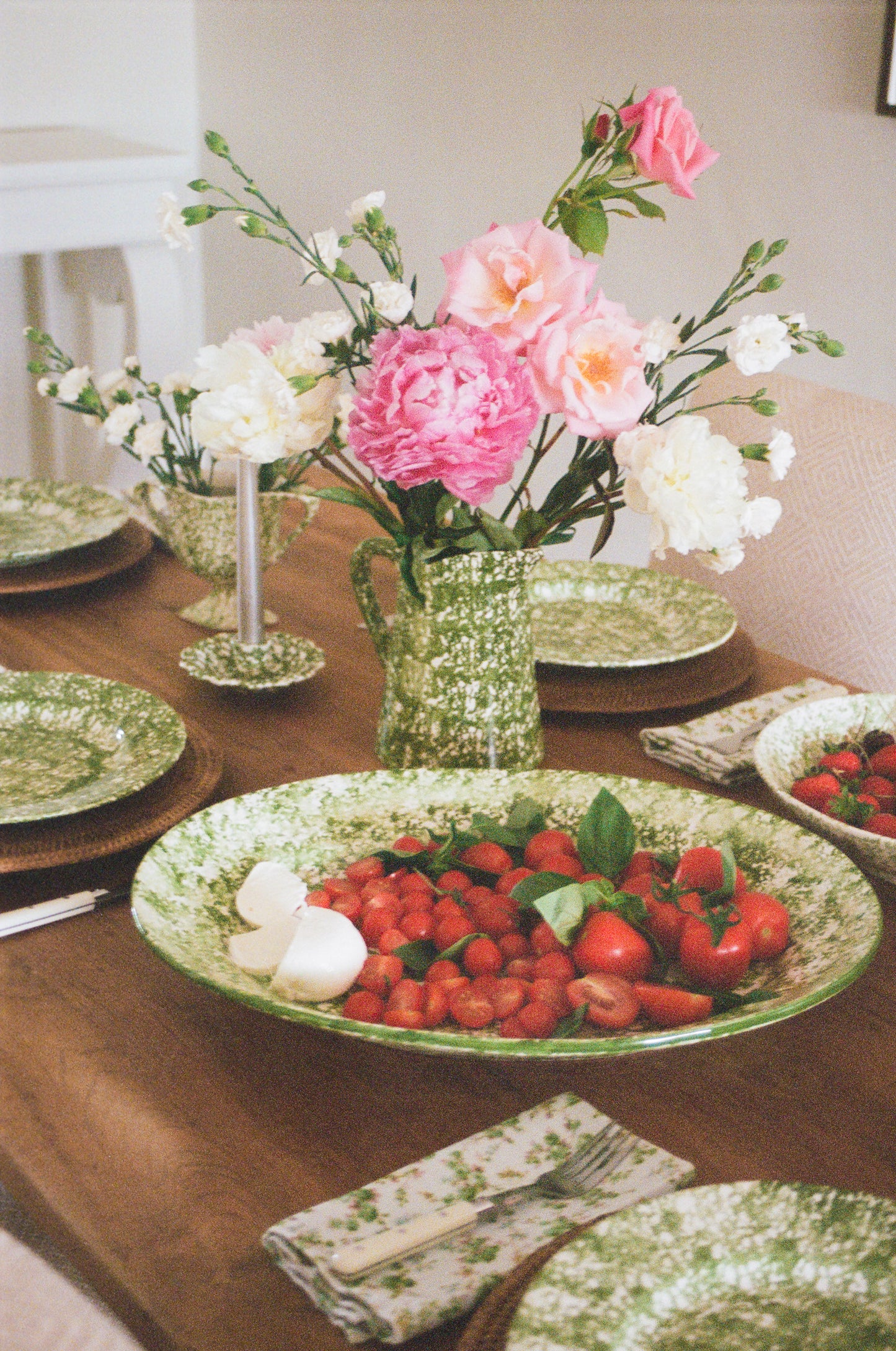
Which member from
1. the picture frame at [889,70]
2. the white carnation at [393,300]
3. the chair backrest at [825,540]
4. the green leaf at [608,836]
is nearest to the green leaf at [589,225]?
the white carnation at [393,300]

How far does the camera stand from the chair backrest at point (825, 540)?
64.2 inches

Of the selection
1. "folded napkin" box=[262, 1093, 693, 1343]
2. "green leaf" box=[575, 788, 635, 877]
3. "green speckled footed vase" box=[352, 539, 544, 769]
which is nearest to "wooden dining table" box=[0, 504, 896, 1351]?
"folded napkin" box=[262, 1093, 693, 1343]

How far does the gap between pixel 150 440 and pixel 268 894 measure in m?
0.63

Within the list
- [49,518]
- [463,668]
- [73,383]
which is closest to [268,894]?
[463,668]

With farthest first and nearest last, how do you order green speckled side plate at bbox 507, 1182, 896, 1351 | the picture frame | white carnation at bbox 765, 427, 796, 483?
the picture frame
white carnation at bbox 765, 427, 796, 483
green speckled side plate at bbox 507, 1182, 896, 1351

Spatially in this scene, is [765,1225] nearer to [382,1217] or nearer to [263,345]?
[382,1217]

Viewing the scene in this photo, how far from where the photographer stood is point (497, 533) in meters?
1.05

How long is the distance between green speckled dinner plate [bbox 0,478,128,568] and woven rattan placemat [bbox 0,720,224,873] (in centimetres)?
55

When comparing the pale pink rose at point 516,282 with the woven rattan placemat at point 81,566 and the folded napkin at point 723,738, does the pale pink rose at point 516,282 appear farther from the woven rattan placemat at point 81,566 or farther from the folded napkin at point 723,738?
the woven rattan placemat at point 81,566

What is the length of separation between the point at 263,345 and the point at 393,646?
0.84 feet

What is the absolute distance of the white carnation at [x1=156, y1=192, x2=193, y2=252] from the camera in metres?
1.09

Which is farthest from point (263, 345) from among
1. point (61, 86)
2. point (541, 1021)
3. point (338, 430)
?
point (61, 86)

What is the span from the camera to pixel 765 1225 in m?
0.62

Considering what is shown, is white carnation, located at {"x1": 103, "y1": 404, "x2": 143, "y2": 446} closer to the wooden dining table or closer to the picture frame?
the wooden dining table
